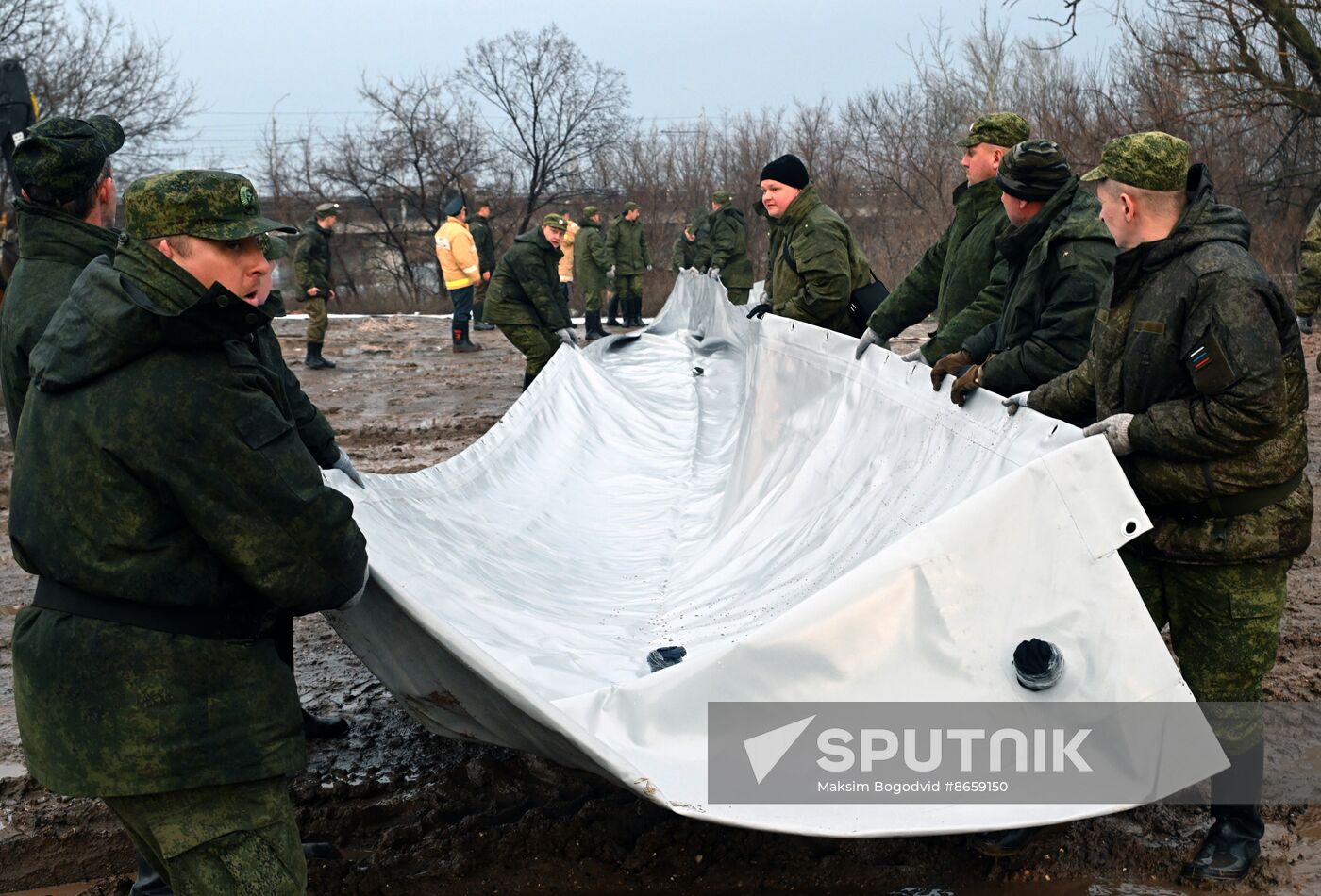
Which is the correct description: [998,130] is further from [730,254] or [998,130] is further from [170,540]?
A: [730,254]

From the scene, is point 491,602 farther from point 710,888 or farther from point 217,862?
point 217,862

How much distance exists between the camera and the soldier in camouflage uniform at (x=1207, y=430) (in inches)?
101

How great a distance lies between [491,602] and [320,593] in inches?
58.5

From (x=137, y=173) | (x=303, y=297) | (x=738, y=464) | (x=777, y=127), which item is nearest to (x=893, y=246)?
(x=777, y=127)

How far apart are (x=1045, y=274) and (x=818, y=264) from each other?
2.43m

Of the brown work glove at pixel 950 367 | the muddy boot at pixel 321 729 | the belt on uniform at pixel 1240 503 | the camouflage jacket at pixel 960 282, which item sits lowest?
the muddy boot at pixel 321 729

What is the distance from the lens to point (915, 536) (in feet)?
8.17

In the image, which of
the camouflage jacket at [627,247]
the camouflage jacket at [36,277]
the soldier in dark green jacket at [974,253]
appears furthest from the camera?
the camouflage jacket at [627,247]

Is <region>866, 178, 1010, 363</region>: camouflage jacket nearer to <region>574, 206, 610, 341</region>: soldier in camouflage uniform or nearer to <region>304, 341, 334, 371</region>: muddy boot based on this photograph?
<region>304, 341, 334, 371</region>: muddy boot

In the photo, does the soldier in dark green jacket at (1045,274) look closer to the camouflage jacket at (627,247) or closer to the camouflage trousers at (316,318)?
the camouflage trousers at (316,318)

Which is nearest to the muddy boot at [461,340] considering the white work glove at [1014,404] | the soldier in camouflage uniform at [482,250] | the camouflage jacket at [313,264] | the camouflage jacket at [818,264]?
the soldier in camouflage uniform at [482,250]

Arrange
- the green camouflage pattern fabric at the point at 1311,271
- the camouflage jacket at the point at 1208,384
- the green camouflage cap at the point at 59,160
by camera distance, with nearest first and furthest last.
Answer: the camouflage jacket at the point at 1208,384
the green camouflage cap at the point at 59,160
the green camouflage pattern fabric at the point at 1311,271

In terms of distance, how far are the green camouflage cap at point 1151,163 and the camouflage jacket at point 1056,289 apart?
0.82 meters

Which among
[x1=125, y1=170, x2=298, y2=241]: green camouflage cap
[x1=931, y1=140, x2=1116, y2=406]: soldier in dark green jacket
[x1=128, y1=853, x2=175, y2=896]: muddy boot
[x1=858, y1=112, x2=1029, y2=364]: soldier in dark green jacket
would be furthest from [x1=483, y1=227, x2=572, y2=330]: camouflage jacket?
[x1=125, y1=170, x2=298, y2=241]: green camouflage cap
